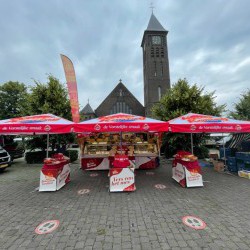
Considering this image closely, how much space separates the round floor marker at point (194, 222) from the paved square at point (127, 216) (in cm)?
10

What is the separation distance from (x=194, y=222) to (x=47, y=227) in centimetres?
324

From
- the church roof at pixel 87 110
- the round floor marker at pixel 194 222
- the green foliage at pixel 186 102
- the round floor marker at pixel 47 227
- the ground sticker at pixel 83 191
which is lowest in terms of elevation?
the round floor marker at pixel 194 222

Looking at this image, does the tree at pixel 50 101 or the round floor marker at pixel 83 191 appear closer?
the round floor marker at pixel 83 191

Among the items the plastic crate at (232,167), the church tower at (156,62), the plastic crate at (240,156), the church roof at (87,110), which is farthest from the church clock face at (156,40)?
the plastic crate at (240,156)

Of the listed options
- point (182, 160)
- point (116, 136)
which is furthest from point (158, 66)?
point (182, 160)

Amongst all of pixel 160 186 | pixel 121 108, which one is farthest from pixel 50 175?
pixel 121 108

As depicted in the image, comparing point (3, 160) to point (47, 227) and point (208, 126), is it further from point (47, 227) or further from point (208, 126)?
point (208, 126)

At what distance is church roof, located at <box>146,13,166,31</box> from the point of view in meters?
40.9

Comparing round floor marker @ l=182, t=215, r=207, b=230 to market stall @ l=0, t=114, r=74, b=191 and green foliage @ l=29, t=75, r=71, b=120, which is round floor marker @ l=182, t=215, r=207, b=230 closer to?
market stall @ l=0, t=114, r=74, b=191

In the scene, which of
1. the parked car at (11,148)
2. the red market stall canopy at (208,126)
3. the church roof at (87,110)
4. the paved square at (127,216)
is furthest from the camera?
the church roof at (87,110)

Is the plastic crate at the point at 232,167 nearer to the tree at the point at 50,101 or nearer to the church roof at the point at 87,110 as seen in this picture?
the tree at the point at 50,101

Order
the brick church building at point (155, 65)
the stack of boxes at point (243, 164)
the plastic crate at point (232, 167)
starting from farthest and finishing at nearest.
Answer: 1. the brick church building at point (155, 65)
2. the plastic crate at point (232, 167)
3. the stack of boxes at point (243, 164)

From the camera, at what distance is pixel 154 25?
42156mm

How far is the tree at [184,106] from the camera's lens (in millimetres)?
12484
